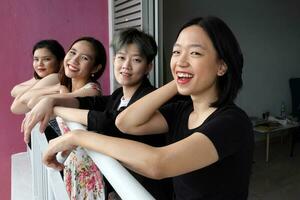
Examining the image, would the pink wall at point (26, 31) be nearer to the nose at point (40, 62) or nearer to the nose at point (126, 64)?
the nose at point (40, 62)

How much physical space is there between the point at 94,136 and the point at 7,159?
2.49 m

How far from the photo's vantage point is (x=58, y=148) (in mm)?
856

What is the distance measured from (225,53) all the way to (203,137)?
9.7 inches

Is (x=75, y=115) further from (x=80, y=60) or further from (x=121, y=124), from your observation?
(x=80, y=60)

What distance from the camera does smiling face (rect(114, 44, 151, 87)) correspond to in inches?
47.6

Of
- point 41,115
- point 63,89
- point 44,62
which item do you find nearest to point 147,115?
point 41,115

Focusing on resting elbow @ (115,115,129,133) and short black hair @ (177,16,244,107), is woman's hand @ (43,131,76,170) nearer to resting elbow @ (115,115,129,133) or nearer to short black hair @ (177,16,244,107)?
resting elbow @ (115,115,129,133)

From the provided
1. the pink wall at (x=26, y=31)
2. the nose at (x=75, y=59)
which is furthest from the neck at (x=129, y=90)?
the pink wall at (x=26, y=31)

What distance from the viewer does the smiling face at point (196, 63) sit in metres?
0.80

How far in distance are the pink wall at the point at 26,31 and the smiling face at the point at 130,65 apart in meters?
1.77

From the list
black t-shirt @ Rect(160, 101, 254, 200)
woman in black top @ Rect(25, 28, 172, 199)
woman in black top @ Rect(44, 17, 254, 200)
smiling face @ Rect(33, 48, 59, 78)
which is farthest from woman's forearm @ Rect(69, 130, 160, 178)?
smiling face @ Rect(33, 48, 59, 78)

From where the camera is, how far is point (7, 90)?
2.77 meters

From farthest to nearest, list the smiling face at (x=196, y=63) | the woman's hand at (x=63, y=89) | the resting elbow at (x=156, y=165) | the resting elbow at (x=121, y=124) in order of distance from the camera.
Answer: the woman's hand at (x=63, y=89), the resting elbow at (x=121, y=124), the smiling face at (x=196, y=63), the resting elbow at (x=156, y=165)

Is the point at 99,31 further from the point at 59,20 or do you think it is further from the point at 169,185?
the point at 169,185
